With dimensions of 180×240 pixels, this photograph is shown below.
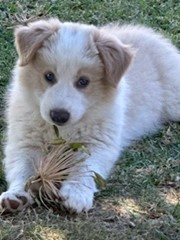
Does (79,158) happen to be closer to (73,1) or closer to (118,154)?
(118,154)

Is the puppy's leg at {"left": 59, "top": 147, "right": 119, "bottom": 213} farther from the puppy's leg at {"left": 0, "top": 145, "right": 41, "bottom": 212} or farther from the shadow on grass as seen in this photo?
the puppy's leg at {"left": 0, "top": 145, "right": 41, "bottom": 212}

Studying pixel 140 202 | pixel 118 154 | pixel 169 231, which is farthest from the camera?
pixel 118 154

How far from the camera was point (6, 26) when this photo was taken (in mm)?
7332

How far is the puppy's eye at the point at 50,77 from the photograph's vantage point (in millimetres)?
4602

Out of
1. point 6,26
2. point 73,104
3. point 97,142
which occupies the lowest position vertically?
point 6,26

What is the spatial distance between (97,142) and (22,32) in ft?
2.91

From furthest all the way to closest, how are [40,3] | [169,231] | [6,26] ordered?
1. [40,3]
2. [6,26]
3. [169,231]

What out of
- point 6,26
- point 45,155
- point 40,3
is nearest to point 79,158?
point 45,155

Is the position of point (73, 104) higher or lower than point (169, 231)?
higher

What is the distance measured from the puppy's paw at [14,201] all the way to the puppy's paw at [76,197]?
21 cm

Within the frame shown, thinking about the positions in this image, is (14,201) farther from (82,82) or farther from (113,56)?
(113,56)

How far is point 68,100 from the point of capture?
4539 millimetres

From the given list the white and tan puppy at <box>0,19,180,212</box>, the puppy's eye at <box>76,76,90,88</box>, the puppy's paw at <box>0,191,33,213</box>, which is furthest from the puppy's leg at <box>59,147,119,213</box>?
the puppy's eye at <box>76,76,90,88</box>

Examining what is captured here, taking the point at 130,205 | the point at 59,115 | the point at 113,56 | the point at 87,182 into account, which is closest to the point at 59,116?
the point at 59,115
